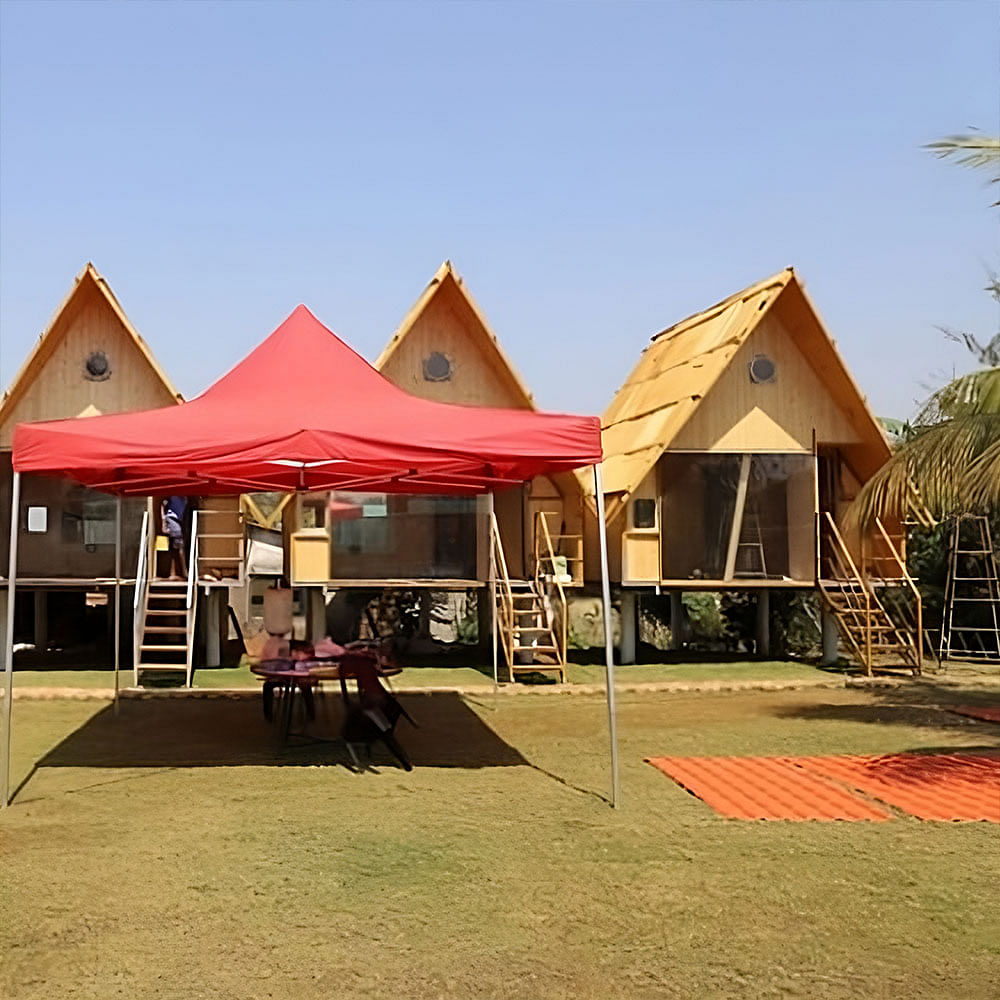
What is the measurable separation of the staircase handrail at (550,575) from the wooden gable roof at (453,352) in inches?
61.9

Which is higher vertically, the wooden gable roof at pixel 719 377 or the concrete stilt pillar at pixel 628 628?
the wooden gable roof at pixel 719 377

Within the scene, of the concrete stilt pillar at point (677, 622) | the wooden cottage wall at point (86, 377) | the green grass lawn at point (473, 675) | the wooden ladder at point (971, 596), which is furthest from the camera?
the concrete stilt pillar at point (677, 622)

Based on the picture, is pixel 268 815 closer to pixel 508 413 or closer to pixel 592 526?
pixel 508 413

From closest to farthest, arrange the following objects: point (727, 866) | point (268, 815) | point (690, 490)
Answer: point (727, 866) < point (268, 815) < point (690, 490)

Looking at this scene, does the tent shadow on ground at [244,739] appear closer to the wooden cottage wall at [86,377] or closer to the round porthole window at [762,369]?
the wooden cottage wall at [86,377]

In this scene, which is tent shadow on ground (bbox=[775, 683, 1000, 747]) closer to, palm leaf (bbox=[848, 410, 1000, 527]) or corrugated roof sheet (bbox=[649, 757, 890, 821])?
palm leaf (bbox=[848, 410, 1000, 527])

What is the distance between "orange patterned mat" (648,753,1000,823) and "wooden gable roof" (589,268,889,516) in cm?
687

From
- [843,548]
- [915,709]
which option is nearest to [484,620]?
[843,548]

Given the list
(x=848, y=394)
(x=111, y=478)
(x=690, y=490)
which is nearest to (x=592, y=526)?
(x=690, y=490)

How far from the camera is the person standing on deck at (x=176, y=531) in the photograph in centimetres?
1504

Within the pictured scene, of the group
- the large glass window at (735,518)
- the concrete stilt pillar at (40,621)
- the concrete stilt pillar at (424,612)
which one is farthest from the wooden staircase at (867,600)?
the concrete stilt pillar at (40,621)

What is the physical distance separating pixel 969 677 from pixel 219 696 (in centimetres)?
879

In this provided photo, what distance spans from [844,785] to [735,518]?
842 cm

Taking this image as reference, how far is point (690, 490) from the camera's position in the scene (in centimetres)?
1616
